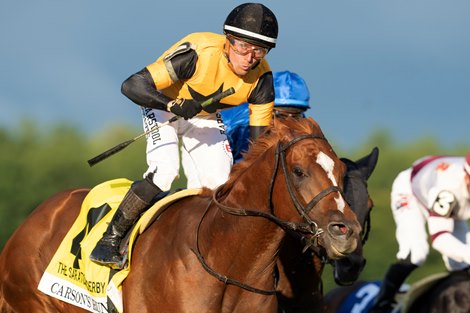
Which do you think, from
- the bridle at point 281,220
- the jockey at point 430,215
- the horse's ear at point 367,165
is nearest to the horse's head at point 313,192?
the bridle at point 281,220

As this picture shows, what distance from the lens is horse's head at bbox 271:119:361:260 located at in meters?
4.81

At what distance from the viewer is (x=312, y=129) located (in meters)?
5.18

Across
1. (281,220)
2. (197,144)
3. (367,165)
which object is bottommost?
(367,165)

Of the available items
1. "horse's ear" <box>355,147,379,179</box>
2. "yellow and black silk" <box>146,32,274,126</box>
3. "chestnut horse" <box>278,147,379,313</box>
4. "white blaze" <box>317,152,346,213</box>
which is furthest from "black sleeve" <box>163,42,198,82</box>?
"horse's ear" <box>355,147,379,179</box>

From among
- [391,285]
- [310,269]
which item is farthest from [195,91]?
[391,285]

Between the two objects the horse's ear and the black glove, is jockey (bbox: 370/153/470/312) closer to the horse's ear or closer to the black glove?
the horse's ear

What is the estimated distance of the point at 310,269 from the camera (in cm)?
676

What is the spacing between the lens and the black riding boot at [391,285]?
757 cm

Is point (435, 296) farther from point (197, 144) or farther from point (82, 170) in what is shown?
point (82, 170)

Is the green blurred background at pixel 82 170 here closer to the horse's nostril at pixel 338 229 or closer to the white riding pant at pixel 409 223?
the white riding pant at pixel 409 223

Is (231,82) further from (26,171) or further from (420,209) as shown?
(26,171)

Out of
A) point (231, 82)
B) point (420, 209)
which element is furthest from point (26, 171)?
point (231, 82)

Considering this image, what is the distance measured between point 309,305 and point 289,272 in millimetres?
261

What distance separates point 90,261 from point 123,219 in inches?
16.8
